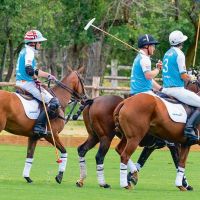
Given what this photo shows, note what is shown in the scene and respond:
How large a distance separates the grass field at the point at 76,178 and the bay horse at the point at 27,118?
1.37 feet

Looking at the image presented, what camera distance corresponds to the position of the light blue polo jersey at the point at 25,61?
54.9 ft

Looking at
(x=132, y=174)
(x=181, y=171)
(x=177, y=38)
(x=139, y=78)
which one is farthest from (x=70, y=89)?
(x=181, y=171)

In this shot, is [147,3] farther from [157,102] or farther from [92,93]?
[157,102]

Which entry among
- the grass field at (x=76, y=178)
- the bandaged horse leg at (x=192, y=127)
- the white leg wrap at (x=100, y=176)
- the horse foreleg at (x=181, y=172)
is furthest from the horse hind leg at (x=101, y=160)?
the bandaged horse leg at (x=192, y=127)

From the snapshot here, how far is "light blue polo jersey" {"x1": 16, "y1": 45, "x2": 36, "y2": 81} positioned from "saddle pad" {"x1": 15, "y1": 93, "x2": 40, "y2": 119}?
37 cm

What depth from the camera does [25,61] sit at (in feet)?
54.9

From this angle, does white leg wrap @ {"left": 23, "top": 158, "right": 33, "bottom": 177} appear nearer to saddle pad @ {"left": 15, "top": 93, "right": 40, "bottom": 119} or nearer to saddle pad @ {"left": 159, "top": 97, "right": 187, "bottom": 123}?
saddle pad @ {"left": 15, "top": 93, "right": 40, "bottom": 119}

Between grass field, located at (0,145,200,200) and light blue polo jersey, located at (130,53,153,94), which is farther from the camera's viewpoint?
light blue polo jersey, located at (130,53,153,94)

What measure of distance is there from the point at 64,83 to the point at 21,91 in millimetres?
978

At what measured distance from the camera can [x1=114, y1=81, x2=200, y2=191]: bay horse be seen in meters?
15.2

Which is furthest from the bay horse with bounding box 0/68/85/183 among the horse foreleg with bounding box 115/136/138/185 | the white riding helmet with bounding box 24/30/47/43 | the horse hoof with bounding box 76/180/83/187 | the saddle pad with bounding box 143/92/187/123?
the saddle pad with bounding box 143/92/187/123

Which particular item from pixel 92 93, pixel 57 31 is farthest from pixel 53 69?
pixel 92 93

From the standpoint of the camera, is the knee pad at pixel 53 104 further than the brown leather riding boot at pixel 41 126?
Yes

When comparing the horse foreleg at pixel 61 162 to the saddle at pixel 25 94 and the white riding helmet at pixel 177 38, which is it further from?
the white riding helmet at pixel 177 38
